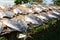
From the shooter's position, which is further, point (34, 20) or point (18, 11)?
point (18, 11)

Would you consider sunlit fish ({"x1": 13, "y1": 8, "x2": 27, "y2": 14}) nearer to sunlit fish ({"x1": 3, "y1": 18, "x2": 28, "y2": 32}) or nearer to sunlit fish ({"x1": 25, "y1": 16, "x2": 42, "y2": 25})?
sunlit fish ({"x1": 25, "y1": 16, "x2": 42, "y2": 25})

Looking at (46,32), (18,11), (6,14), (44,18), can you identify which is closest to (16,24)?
(6,14)

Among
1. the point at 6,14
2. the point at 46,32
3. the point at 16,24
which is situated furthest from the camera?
the point at 46,32

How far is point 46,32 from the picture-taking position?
11.7 meters

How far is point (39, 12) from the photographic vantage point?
7.36m

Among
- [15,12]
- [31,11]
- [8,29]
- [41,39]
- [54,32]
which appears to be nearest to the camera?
[8,29]

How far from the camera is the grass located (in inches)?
430

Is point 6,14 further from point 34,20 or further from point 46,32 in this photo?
point 46,32

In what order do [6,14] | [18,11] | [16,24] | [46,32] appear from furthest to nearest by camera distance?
1. [46,32]
2. [18,11]
3. [6,14]
4. [16,24]

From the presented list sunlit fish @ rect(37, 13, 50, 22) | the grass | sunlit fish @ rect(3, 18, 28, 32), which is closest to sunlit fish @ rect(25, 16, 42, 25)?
sunlit fish @ rect(37, 13, 50, 22)

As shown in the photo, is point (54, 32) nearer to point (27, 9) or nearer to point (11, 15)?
point (27, 9)

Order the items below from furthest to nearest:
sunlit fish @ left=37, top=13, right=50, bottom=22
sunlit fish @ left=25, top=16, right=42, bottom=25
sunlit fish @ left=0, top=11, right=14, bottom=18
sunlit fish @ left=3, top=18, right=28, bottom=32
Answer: sunlit fish @ left=37, top=13, right=50, bottom=22, sunlit fish @ left=25, top=16, right=42, bottom=25, sunlit fish @ left=0, top=11, right=14, bottom=18, sunlit fish @ left=3, top=18, right=28, bottom=32

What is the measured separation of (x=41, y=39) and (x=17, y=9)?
432cm

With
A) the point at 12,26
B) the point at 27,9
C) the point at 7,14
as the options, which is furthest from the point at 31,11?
the point at 12,26
